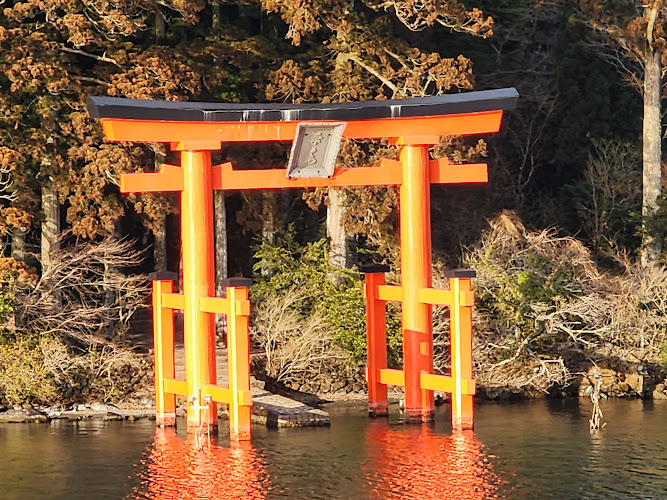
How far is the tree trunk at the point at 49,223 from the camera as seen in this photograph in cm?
2925

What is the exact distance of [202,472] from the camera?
2125 centimetres

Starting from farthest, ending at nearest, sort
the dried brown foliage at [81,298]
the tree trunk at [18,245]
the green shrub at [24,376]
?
the tree trunk at [18,245], the dried brown foliage at [81,298], the green shrub at [24,376]

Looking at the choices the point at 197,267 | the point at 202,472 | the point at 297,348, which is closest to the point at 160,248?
the point at 297,348

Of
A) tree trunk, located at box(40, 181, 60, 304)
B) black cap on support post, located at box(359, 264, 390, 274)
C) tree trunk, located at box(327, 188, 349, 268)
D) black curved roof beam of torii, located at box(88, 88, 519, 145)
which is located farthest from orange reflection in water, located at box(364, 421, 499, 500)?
tree trunk, located at box(40, 181, 60, 304)

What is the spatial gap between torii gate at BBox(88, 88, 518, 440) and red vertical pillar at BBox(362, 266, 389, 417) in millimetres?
247

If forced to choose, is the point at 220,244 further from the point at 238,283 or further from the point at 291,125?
the point at 238,283

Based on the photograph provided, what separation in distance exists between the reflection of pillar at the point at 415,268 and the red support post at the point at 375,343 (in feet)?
3.53

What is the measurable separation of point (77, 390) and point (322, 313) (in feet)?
16.6

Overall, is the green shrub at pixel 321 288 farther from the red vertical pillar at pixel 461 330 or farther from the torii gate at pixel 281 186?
the red vertical pillar at pixel 461 330

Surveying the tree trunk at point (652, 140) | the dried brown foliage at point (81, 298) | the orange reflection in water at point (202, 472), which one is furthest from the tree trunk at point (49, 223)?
the tree trunk at point (652, 140)

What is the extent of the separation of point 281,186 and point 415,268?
104 inches

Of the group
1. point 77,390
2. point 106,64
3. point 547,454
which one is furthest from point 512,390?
point 106,64

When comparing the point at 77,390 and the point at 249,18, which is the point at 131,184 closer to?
the point at 77,390

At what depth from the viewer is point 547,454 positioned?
897 inches
